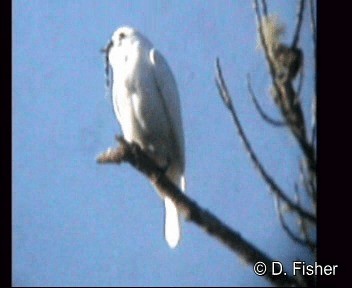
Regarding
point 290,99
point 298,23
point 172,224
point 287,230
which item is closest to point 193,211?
point 172,224

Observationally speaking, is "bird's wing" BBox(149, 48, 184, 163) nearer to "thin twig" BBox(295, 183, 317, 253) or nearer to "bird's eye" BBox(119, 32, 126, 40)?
"bird's eye" BBox(119, 32, 126, 40)

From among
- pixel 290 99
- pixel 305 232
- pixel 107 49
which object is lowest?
pixel 305 232

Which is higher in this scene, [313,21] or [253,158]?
[313,21]

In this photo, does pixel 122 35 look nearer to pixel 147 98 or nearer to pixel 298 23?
pixel 147 98

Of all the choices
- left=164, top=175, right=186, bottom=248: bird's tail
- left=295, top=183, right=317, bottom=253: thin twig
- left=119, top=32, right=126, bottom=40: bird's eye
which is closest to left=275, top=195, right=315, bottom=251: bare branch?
left=295, top=183, right=317, bottom=253: thin twig
